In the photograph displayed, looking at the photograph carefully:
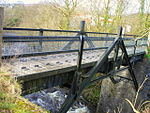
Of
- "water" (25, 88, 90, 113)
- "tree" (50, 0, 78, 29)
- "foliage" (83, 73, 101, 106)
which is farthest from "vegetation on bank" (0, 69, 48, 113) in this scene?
"tree" (50, 0, 78, 29)

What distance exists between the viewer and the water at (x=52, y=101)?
10.0m

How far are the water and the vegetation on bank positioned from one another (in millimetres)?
7297

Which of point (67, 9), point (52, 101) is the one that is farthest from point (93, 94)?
point (67, 9)

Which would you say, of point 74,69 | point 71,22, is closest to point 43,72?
point 74,69

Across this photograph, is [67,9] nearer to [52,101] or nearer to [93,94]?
[93,94]

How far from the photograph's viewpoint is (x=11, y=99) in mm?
2564

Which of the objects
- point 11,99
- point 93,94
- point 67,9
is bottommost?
point 93,94

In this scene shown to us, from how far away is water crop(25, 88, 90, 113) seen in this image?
10047mm

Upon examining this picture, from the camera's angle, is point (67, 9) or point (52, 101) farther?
point (67, 9)

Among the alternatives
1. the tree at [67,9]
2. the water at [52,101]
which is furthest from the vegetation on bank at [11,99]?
the tree at [67,9]

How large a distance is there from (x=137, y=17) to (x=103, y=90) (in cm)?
1056

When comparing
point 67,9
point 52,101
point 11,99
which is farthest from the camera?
point 67,9

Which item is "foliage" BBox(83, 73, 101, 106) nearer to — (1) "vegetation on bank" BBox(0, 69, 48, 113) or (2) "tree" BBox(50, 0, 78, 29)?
(2) "tree" BBox(50, 0, 78, 29)

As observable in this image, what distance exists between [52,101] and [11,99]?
8.50 metres
